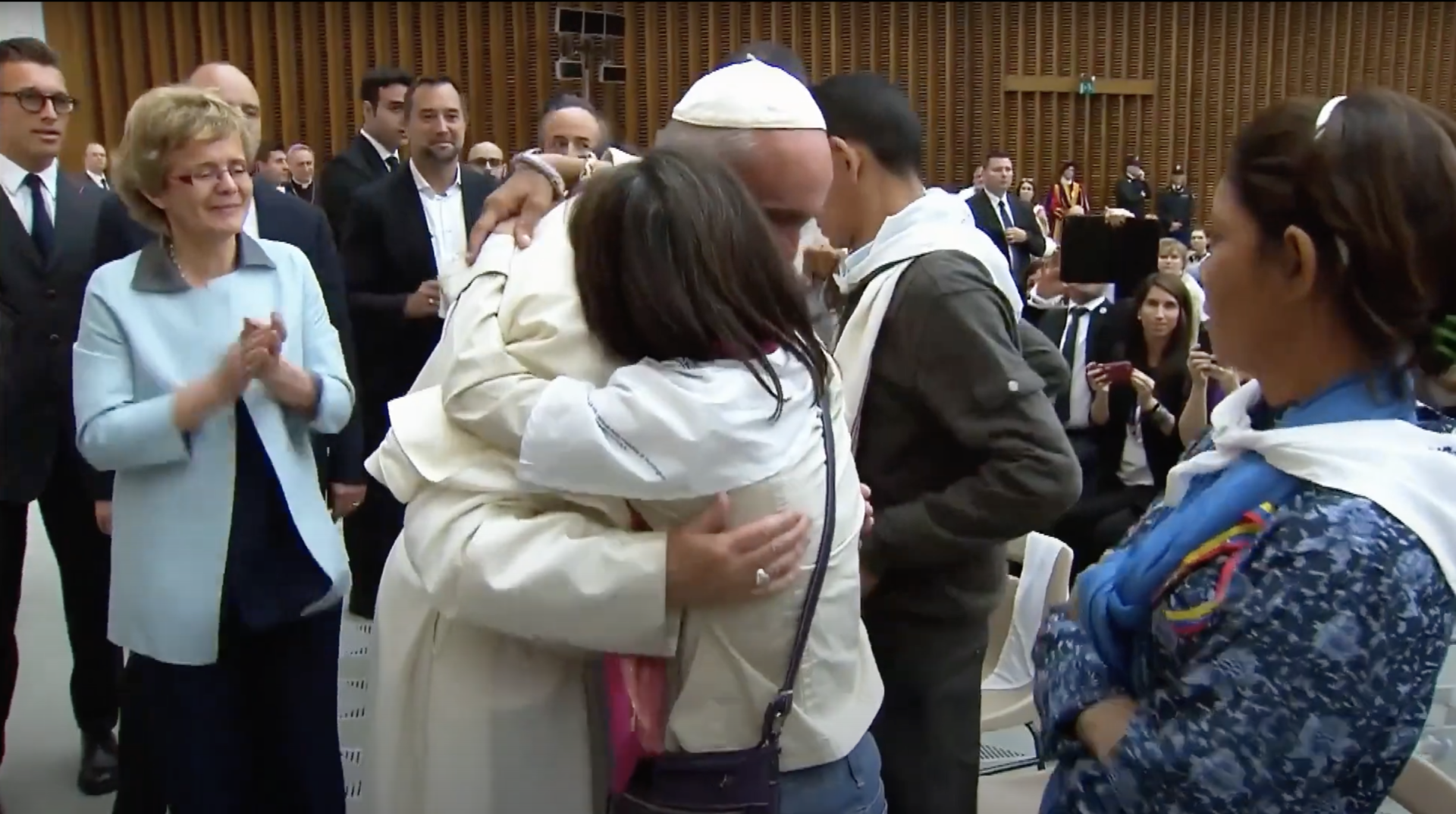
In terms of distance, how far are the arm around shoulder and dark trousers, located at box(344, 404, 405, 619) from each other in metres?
1.83

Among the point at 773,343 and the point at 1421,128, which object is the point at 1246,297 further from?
the point at 773,343

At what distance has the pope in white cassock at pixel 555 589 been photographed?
1015 mm

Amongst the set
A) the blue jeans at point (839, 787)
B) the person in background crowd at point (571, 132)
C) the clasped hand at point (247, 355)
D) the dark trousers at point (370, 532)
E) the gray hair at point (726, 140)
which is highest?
the gray hair at point (726, 140)

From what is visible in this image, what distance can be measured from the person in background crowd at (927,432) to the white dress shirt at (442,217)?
2.13 m

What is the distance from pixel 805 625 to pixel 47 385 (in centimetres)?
208

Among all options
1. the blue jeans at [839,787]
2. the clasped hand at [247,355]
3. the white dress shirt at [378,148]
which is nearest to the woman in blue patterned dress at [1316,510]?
the blue jeans at [839,787]

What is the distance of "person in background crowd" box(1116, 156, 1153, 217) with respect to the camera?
11.6 metres

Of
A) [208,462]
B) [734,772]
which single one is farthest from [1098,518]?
[734,772]

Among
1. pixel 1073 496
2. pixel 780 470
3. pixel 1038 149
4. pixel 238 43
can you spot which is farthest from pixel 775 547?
pixel 1038 149

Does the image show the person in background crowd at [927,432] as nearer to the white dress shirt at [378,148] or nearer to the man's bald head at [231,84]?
the man's bald head at [231,84]

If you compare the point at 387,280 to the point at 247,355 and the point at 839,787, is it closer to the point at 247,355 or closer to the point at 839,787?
the point at 247,355

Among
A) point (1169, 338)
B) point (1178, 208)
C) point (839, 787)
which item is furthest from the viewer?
point (1178, 208)

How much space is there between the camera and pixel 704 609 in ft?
3.51

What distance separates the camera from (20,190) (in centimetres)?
255
